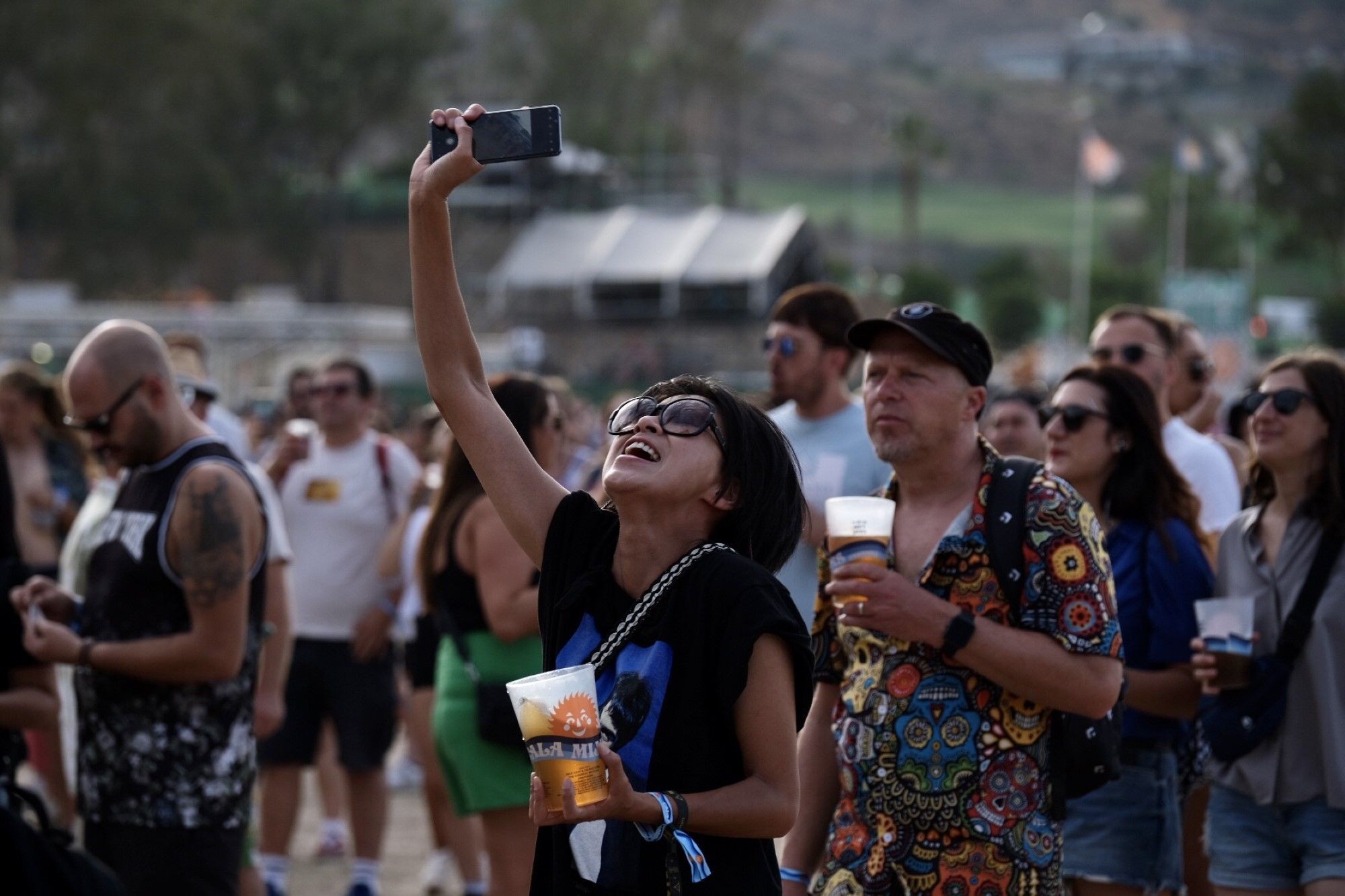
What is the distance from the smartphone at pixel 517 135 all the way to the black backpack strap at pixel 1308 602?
240 cm

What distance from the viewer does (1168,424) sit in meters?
5.66

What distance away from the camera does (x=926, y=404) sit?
3.49 m

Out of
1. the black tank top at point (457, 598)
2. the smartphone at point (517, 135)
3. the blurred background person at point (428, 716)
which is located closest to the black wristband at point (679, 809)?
the smartphone at point (517, 135)

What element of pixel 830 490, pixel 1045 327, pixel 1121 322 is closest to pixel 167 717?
pixel 830 490

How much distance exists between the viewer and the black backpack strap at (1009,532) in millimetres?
3361

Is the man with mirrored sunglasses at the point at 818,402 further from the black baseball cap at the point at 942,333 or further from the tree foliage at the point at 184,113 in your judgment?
the tree foliage at the point at 184,113

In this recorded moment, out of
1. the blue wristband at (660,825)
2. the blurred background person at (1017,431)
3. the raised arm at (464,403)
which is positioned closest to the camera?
the blue wristband at (660,825)

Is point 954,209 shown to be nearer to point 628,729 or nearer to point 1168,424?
point 1168,424

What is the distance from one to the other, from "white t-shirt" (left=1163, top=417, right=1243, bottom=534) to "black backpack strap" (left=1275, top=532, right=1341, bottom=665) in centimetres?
146


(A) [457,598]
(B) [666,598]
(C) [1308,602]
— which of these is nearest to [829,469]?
(A) [457,598]

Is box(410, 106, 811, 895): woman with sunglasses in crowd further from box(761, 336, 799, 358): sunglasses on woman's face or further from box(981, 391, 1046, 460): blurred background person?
box(981, 391, 1046, 460): blurred background person

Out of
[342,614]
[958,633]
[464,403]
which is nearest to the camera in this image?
[464,403]

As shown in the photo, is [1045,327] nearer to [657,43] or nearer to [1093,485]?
[657,43]

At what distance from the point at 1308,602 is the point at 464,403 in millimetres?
2316
